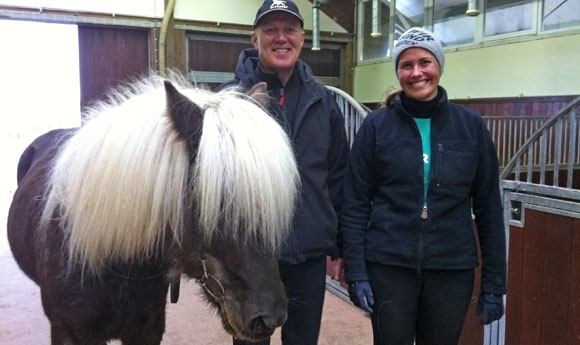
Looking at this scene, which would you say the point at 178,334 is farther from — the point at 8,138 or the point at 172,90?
the point at 8,138

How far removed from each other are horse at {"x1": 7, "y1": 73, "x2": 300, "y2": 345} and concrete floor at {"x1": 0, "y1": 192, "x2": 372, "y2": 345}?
120 cm

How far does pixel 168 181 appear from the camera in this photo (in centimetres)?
117

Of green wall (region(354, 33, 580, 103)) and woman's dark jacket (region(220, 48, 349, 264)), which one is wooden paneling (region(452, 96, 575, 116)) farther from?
woman's dark jacket (region(220, 48, 349, 264))

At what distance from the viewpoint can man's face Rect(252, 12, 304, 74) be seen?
1596 millimetres

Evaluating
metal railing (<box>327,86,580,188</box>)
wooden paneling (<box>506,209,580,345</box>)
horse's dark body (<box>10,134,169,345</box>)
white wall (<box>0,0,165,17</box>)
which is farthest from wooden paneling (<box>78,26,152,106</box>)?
wooden paneling (<box>506,209,580,345</box>)

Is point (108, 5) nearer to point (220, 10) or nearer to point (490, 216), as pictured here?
point (220, 10)

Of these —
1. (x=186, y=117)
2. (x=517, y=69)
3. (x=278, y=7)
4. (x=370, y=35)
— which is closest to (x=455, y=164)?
(x=278, y=7)

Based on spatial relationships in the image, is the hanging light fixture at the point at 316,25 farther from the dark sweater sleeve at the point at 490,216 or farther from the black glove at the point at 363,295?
the black glove at the point at 363,295

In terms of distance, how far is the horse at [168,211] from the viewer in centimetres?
111

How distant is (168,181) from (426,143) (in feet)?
2.79

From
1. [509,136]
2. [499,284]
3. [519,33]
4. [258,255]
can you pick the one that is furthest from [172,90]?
[519,33]

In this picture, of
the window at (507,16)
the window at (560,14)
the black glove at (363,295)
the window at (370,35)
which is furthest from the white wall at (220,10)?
the black glove at (363,295)

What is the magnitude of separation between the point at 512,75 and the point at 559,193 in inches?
163

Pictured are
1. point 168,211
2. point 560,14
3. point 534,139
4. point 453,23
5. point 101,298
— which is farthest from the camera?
point 453,23
